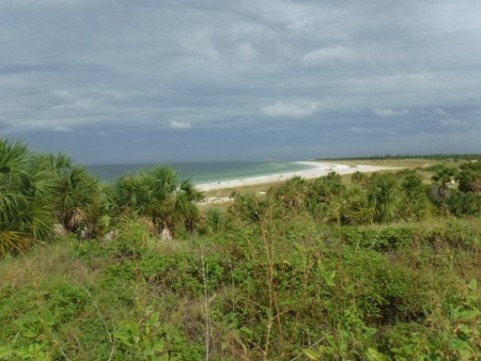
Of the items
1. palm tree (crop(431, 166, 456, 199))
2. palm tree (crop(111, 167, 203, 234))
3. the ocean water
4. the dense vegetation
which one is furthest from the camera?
palm tree (crop(431, 166, 456, 199))

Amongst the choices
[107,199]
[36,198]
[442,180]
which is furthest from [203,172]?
[36,198]

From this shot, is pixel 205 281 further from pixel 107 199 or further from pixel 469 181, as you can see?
pixel 469 181

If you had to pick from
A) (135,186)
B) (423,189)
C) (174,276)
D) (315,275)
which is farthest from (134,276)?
(423,189)

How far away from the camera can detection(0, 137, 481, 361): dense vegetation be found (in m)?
3.40

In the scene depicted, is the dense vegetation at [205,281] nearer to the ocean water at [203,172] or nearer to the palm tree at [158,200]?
the palm tree at [158,200]

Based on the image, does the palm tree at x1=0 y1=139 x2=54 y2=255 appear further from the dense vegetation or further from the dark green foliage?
the dark green foliage

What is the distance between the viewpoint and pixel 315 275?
5258 mm

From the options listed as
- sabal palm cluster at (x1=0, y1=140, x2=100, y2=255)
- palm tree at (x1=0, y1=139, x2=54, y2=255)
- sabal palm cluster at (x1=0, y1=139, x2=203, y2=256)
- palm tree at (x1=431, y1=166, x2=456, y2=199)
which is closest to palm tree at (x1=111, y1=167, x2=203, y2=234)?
sabal palm cluster at (x1=0, y1=139, x2=203, y2=256)

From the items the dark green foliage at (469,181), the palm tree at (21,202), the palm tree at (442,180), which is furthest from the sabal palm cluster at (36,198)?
the dark green foliage at (469,181)

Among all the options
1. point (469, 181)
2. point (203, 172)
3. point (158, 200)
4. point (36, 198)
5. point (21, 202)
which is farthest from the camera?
point (203, 172)

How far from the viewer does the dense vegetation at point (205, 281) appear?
3.40 meters

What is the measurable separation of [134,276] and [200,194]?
7.27 meters

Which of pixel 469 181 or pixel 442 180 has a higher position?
pixel 442 180

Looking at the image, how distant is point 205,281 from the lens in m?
4.03
